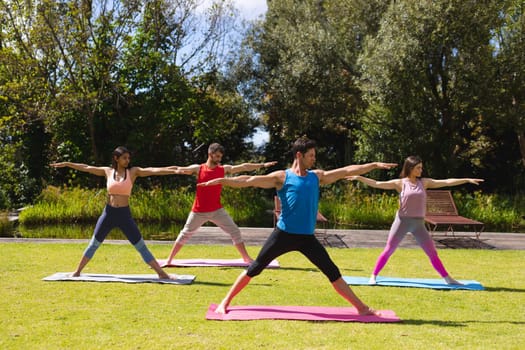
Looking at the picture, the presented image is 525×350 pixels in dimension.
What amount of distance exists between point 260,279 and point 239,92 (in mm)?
16891

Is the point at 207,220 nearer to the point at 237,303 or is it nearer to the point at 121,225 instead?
the point at 121,225

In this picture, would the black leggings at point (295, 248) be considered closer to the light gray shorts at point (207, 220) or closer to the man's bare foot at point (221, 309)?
the man's bare foot at point (221, 309)

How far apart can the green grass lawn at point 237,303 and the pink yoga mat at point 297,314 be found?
0.13 metres

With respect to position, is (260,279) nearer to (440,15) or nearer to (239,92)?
(440,15)

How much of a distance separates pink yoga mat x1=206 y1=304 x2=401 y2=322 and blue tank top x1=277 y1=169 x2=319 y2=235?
0.90m

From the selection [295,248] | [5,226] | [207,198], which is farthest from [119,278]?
[5,226]

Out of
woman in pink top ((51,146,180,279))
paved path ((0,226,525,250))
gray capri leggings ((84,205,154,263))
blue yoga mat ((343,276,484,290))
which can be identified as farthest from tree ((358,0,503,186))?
gray capri leggings ((84,205,154,263))

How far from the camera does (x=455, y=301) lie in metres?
6.77

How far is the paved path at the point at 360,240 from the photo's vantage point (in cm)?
1180

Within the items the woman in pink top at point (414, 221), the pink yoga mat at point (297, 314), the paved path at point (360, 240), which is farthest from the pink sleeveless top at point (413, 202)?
Result: the paved path at point (360, 240)

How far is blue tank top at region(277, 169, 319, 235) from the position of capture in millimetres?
5545

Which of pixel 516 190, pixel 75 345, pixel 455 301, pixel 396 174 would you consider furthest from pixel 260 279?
pixel 516 190

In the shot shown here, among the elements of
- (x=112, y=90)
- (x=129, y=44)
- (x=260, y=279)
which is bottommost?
(x=260, y=279)

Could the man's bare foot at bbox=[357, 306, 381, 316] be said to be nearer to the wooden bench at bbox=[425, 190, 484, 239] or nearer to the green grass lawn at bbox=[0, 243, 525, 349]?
the green grass lawn at bbox=[0, 243, 525, 349]
